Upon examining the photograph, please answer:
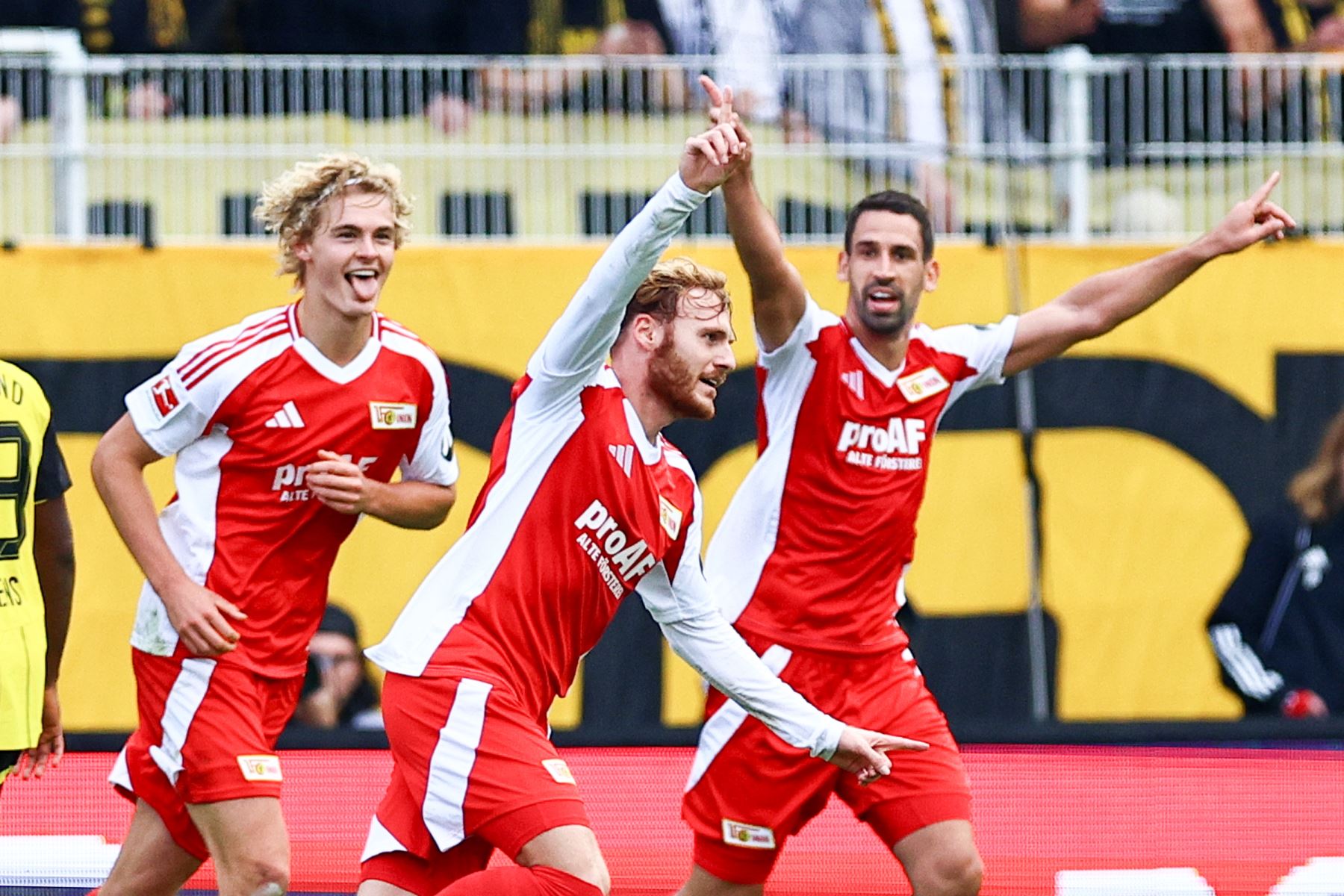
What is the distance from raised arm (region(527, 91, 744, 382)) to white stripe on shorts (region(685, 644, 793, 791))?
1615mm

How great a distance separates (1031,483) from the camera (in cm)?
907

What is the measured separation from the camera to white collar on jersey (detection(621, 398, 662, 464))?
182 inches

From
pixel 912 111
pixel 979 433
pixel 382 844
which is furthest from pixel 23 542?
pixel 912 111

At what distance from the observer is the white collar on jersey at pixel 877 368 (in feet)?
19.3

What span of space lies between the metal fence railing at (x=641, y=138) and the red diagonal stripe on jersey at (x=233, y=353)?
162 inches

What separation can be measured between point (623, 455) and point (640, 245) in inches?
23.5

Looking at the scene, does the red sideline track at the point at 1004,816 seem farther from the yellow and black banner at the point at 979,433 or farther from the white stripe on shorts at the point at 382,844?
the yellow and black banner at the point at 979,433

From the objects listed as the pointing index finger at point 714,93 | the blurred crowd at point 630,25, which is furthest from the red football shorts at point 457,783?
the blurred crowd at point 630,25

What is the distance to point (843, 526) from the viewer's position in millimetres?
5754

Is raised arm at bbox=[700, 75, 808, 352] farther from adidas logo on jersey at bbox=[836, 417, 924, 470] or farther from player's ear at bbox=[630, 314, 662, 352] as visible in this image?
player's ear at bbox=[630, 314, 662, 352]

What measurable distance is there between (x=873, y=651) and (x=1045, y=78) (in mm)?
4707

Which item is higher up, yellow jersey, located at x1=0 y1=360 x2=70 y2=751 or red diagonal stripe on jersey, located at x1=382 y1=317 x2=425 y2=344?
red diagonal stripe on jersey, located at x1=382 y1=317 x2=425 y2=344

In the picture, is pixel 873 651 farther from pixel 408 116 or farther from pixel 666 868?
pixel 408 116

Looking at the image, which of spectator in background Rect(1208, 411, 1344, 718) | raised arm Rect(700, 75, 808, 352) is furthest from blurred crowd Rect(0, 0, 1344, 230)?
raised arm Rect(700, 75, 808, 352)
